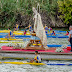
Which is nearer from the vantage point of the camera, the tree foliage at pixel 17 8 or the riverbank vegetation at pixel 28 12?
the riverbank vegetation at pixel 28 12

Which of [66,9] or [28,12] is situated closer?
[66,9]

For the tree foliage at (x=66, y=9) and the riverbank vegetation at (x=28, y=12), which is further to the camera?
the riverbank vegetation at (x=28, y=12)

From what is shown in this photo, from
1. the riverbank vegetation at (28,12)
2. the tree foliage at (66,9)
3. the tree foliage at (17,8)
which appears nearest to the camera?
the tree foliage at (66,9)

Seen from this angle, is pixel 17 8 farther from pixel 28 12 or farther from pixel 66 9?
pixel 66 9

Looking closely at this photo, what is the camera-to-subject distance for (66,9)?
44.0 meters

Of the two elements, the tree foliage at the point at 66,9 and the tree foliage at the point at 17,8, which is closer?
the tree foliage at the point at 66,9

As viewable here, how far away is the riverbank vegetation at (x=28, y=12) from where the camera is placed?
45331 millimetres

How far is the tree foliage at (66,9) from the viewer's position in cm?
4314

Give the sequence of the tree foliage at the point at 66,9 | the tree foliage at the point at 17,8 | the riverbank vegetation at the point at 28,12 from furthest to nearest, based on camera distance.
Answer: the tree foliage at the point at 17,8, the riverbank vegetation at the point at 28,12, the tree foliage at the point at 66,9

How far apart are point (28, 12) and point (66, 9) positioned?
690 cm

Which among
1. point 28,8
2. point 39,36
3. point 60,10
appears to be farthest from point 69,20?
point 39,36

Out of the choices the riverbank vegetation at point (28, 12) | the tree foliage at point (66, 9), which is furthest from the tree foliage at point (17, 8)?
the tree foliage at point (66, 9)

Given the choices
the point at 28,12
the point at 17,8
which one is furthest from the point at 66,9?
the point at 17,8

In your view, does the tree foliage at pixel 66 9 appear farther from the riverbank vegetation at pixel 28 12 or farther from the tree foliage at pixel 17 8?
the tree foliage at pixel 17 8
